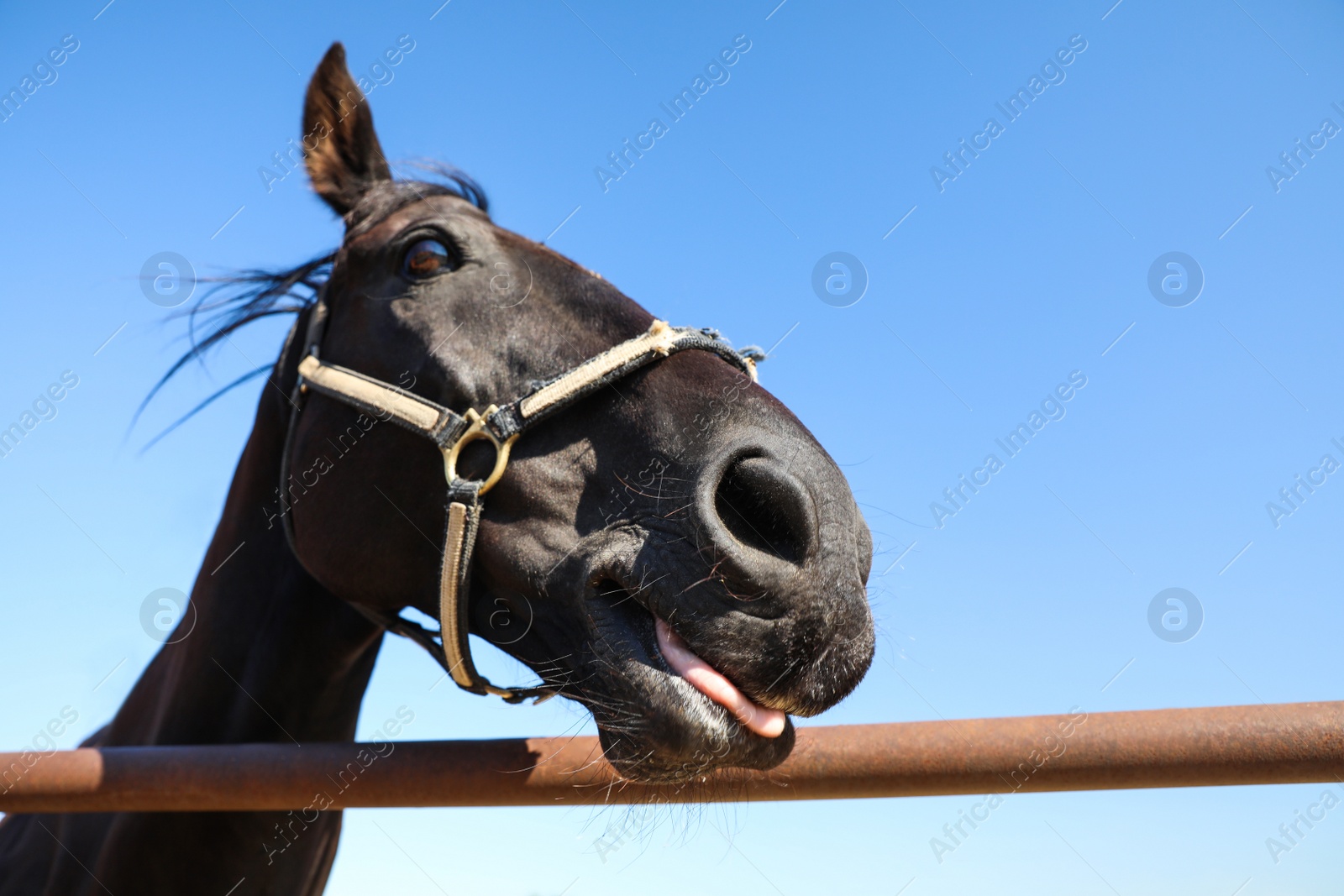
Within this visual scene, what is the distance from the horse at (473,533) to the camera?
1646 millimetres

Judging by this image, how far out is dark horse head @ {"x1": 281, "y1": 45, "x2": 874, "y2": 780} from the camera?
1624 millimetres

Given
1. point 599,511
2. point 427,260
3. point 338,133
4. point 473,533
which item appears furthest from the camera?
point 338,133

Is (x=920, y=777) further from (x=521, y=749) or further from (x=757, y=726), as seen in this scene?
(x=521, y=749)

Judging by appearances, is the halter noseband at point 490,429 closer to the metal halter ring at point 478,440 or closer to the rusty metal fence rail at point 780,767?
the metal halter ring at point 478,440

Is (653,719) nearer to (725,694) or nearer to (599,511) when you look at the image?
(725,694)

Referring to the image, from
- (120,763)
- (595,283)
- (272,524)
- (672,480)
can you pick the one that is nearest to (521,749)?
(672,480)

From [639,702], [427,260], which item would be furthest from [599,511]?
[427,260]

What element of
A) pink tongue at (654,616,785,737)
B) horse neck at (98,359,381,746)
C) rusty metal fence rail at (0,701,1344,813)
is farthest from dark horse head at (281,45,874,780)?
horse neck at (98,359,381,746)

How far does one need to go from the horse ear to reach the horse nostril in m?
1.95

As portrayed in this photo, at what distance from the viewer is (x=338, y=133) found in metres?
3.01

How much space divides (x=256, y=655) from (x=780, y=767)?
5.38 ft

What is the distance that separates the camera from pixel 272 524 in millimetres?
2678

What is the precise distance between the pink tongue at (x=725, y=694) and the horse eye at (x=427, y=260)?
138cm

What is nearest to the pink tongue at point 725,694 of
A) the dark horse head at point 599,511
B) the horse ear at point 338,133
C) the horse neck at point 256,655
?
the dark horse head at point 599,511
